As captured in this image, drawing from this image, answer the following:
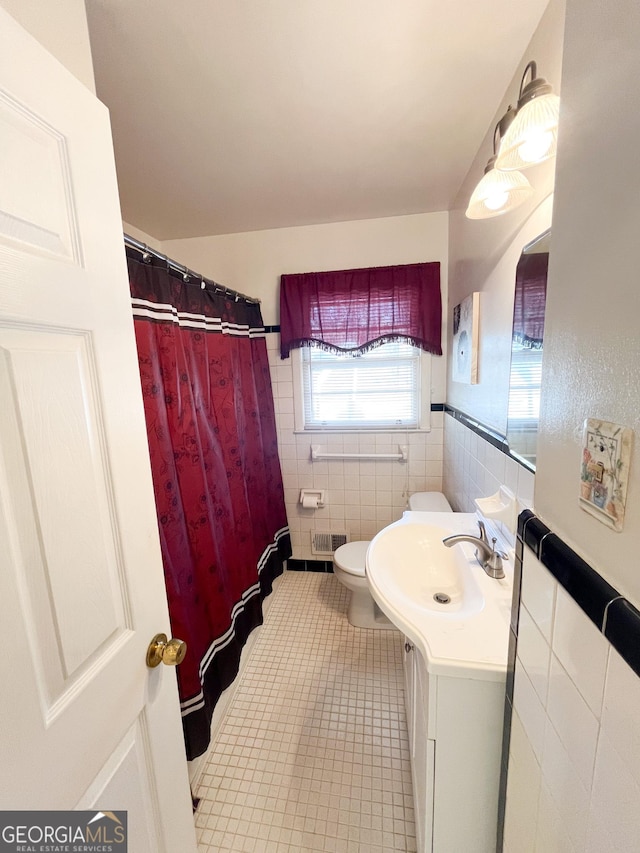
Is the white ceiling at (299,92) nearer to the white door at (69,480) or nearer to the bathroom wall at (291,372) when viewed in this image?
the bathroom wall at (291,372)

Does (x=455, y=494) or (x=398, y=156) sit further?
(x=455, y=494)

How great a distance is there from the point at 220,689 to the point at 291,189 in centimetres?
248

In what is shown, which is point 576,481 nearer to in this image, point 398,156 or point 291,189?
point 398,156

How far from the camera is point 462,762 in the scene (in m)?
0.81

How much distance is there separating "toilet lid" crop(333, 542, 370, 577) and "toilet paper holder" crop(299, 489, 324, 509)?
16.6 inches

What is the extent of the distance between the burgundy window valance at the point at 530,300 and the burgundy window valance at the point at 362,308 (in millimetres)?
1086

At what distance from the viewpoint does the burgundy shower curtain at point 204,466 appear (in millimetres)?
1231

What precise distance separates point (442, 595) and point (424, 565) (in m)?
0.12

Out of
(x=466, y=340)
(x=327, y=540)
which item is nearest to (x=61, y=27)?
(x=466, y=340)

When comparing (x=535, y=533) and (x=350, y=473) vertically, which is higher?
(x=535, y=533)

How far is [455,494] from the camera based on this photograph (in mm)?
1941

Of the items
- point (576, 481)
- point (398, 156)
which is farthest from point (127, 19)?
point (576, 481)

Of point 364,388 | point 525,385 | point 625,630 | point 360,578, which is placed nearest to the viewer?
point 625,630

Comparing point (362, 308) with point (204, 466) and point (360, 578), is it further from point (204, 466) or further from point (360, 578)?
point (360, 578)
